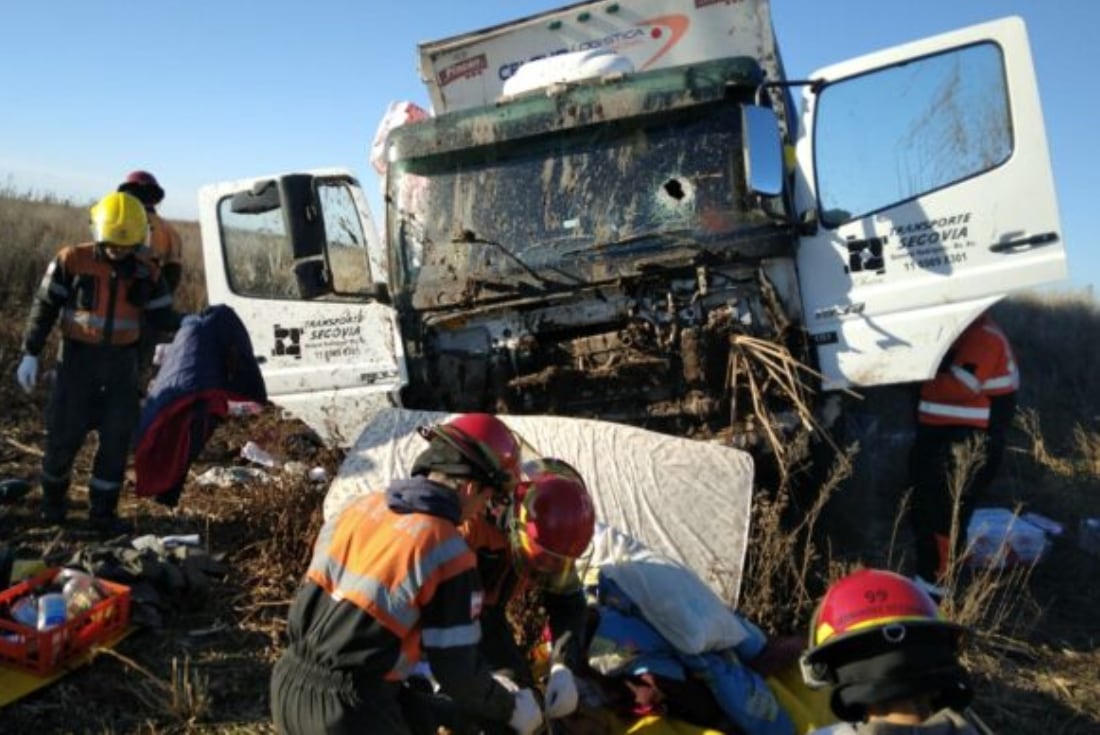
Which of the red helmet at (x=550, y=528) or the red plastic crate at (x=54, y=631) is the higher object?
the red helmet at (x=550, y=528)

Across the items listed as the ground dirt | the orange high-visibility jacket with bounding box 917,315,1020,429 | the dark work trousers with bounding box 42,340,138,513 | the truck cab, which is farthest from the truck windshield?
the dark work trousers with bounding box 42,340,138,513

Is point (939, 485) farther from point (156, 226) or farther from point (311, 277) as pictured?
point (156, 226)

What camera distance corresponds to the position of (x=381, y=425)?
14.2 ft

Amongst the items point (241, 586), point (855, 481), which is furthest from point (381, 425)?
point (855, 481)

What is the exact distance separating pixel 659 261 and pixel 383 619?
2.42 metres

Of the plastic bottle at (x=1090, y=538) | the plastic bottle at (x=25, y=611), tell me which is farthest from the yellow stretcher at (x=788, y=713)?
the plastic bottle at (x=1090, y=538)

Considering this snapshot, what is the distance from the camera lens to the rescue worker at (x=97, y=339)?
4.90m

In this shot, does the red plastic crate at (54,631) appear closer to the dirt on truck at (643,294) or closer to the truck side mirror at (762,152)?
the dirt on truck at (643,294)

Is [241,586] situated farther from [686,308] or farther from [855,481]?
[855,481]

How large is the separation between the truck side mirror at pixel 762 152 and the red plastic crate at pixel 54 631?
315cm

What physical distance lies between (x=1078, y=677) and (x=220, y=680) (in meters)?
3.43

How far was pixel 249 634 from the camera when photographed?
3879mm

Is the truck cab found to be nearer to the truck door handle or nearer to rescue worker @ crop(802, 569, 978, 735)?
the truck door handle

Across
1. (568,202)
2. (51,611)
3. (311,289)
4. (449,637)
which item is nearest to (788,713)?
(449,637)
